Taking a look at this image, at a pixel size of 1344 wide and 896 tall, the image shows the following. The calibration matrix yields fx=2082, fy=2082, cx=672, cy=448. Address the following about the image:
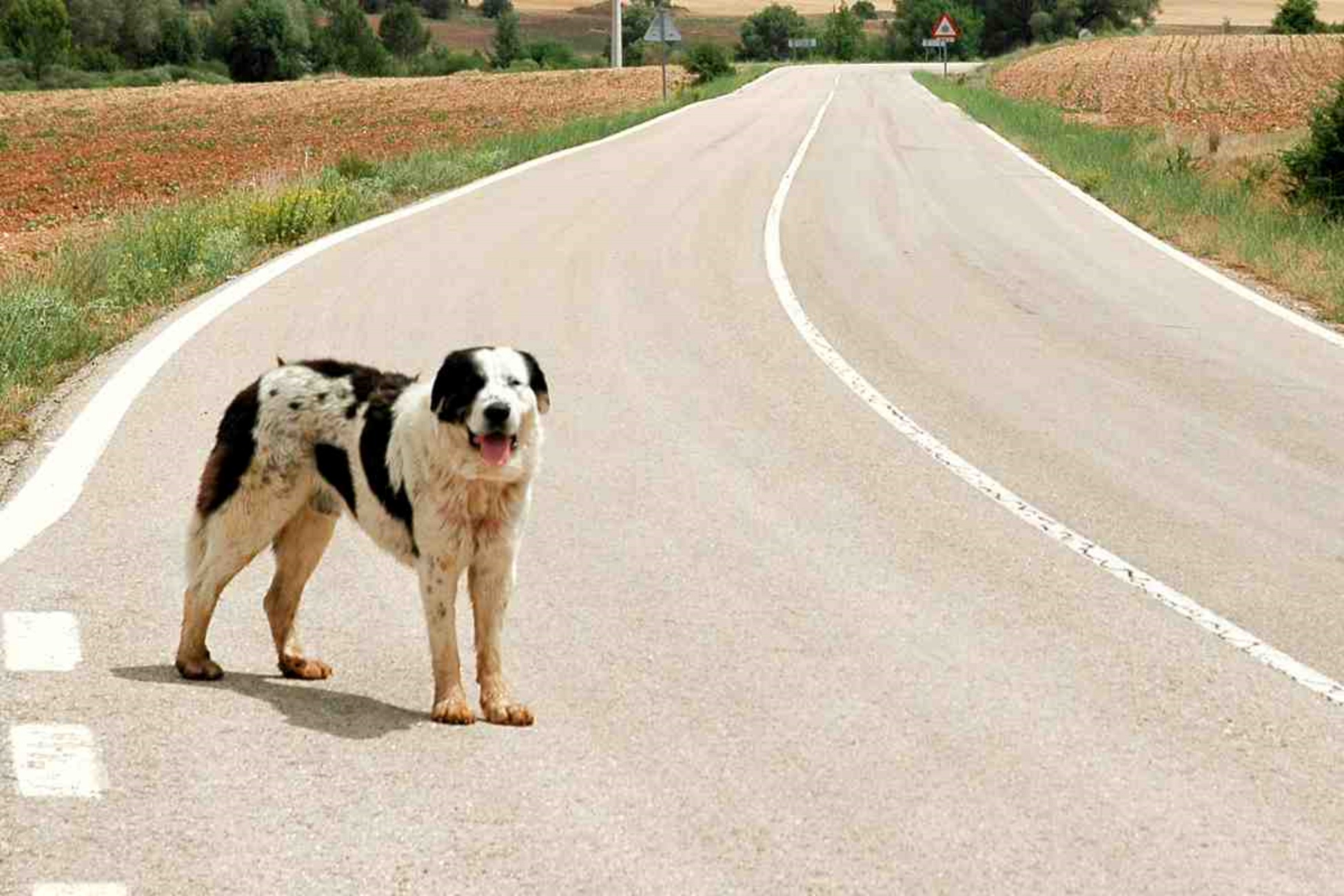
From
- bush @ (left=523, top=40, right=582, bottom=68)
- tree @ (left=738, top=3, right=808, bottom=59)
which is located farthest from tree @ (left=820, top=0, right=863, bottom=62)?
bush @ (left=523, top=40, right=582, bottom=68)

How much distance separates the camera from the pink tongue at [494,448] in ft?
19.6

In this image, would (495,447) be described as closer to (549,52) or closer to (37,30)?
(37,30)

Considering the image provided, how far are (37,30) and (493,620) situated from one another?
134119 mm

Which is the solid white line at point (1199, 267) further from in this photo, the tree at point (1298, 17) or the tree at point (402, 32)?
the tree at point (402, 32)

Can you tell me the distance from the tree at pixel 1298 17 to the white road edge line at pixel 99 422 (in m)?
135

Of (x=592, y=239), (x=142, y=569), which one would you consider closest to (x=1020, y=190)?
(x=592, y=239)

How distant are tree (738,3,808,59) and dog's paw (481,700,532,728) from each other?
18467cm

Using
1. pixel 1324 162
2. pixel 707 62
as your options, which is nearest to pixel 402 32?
pixel 707 62

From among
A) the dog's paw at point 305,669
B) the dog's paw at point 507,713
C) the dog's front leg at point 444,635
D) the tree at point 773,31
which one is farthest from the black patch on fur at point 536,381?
the tree at point 773,31

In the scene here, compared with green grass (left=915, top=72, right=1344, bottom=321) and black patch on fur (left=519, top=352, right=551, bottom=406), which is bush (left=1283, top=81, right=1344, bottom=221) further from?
black patch on fur (left=519, top=352, right=551, bottom=406)

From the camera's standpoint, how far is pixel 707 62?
91812 mm

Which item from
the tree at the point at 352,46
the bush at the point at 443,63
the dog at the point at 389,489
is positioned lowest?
the bush at the point at 443,63

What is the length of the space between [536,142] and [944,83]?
136 feet

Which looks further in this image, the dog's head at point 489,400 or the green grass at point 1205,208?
the green grass at point 1205,208
